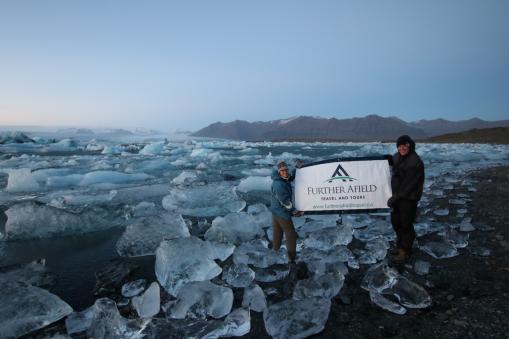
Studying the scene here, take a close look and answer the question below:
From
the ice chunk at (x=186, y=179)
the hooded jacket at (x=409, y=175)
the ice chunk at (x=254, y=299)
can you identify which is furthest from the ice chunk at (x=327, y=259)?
the ice chunk at (x=186, y=179)

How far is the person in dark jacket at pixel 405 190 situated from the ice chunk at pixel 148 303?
2.91m

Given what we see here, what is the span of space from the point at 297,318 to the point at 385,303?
924 mm

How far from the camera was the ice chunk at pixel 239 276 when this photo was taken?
143 inches

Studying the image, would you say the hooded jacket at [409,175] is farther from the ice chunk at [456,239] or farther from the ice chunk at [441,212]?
the ice chunk at [441,212]

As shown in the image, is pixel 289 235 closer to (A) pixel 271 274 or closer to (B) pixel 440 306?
(A) pixel 271 274

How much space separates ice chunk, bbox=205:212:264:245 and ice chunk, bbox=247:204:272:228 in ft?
1.85

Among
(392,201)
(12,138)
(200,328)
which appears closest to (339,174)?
(392,201)

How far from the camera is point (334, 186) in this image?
14.3 ft

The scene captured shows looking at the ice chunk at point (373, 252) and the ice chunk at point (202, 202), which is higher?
the ice chunk at point (373, 252)

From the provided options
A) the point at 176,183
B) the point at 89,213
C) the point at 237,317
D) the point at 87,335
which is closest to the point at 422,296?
the point at 237,317

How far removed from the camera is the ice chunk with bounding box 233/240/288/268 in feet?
13.5

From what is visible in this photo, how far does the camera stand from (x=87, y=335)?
273 centimetres

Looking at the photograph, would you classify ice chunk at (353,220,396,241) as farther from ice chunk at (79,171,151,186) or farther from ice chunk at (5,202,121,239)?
ice chunk at (79,171,151,186)

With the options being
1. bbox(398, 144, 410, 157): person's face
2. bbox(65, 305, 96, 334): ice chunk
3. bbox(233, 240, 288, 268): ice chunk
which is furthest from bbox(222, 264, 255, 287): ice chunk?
bbox(398, 144, 410, 157): person's face
